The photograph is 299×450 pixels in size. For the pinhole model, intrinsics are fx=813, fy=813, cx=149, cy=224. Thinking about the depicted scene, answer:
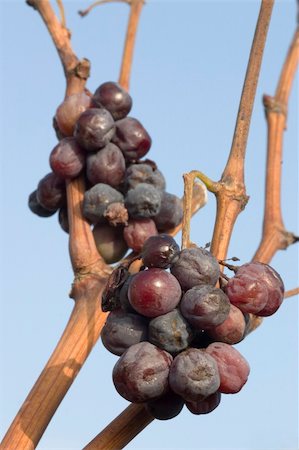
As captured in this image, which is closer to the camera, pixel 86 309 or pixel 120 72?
pixel 86 309

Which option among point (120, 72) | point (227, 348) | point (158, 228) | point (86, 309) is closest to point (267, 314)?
point (227, 348)

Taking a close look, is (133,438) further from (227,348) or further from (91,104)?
(91,104)

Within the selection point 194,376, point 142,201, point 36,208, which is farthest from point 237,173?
point 36,208

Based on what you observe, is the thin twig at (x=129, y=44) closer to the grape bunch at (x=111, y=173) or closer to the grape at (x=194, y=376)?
the grape bunch at (x=111, y=173)

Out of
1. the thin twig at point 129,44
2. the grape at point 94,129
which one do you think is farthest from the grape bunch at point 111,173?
the thin twig at point 129,44

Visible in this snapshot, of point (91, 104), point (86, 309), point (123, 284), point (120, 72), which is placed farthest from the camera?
point (120, 72)

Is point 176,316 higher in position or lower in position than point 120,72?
lower

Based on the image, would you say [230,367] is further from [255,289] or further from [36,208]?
[36,208]
